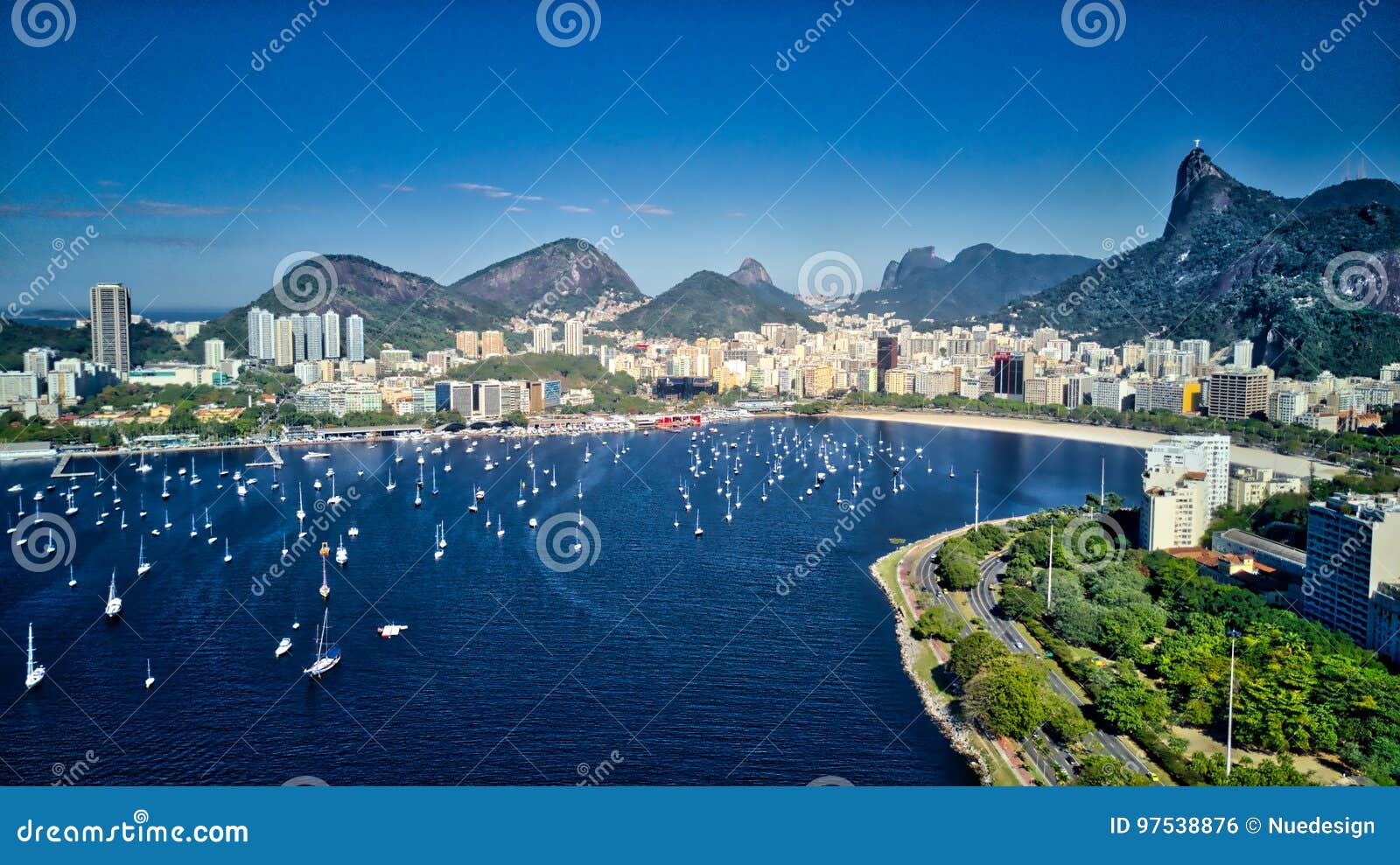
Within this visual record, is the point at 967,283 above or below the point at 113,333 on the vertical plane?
above

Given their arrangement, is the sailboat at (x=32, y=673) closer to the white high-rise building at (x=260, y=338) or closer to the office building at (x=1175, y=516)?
the office building at (x=1175, y=516)

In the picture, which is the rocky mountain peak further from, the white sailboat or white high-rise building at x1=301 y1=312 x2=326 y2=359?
the white sailboat

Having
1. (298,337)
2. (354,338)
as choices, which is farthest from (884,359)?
(298,337)

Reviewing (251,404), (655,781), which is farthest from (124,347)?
(655,781)

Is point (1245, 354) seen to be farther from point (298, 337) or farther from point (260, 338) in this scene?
point (260, 338)

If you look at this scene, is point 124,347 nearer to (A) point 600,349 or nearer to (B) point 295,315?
(B) point 295,315

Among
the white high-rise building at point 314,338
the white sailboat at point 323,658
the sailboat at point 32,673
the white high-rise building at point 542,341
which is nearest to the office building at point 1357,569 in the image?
the white sailboat at point 323,658
